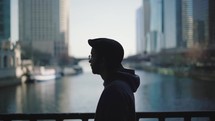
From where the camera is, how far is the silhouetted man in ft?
5.63

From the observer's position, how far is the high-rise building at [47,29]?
55.6 meters

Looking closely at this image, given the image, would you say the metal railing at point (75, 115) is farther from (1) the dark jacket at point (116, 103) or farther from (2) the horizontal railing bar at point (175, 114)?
(1) the dark jacket at point (116, 103)

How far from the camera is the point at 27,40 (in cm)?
6938

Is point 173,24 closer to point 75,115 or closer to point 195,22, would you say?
point 195,22

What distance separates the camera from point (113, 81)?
1.82 m

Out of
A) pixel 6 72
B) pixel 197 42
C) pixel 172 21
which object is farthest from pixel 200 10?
pixel 6 72

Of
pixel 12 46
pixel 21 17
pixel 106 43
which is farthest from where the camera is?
pixel 21 17

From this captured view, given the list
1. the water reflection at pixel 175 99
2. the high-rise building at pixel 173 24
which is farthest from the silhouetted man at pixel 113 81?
the high-rise building at pixel 173 24

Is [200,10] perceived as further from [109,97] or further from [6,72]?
[109,97]

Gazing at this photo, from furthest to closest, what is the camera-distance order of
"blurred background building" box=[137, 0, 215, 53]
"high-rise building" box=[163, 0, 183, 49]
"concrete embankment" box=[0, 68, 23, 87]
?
→ 1. "high-rise building" box=[163, 0, 183, 49]
2. "blurred background building" box=[137, 0, 215, 53]
3. "concrete embankment" box=[0, 68, 23, 87]

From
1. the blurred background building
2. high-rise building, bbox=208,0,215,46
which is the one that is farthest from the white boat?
high-rise building, bbox=208,0,215,46

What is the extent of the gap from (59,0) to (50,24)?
46.1ft

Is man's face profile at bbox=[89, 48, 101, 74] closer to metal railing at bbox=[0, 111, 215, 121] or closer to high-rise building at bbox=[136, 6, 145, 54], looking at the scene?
metal railing at bbox=[0, 111, 215, 121]

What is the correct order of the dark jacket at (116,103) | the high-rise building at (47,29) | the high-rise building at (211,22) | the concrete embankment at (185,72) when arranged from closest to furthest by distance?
the dark jacket at (116,103) < the concrete embankment at (185,72) < the high-rise building at (47,29) < the high-rise building at (211,22)
